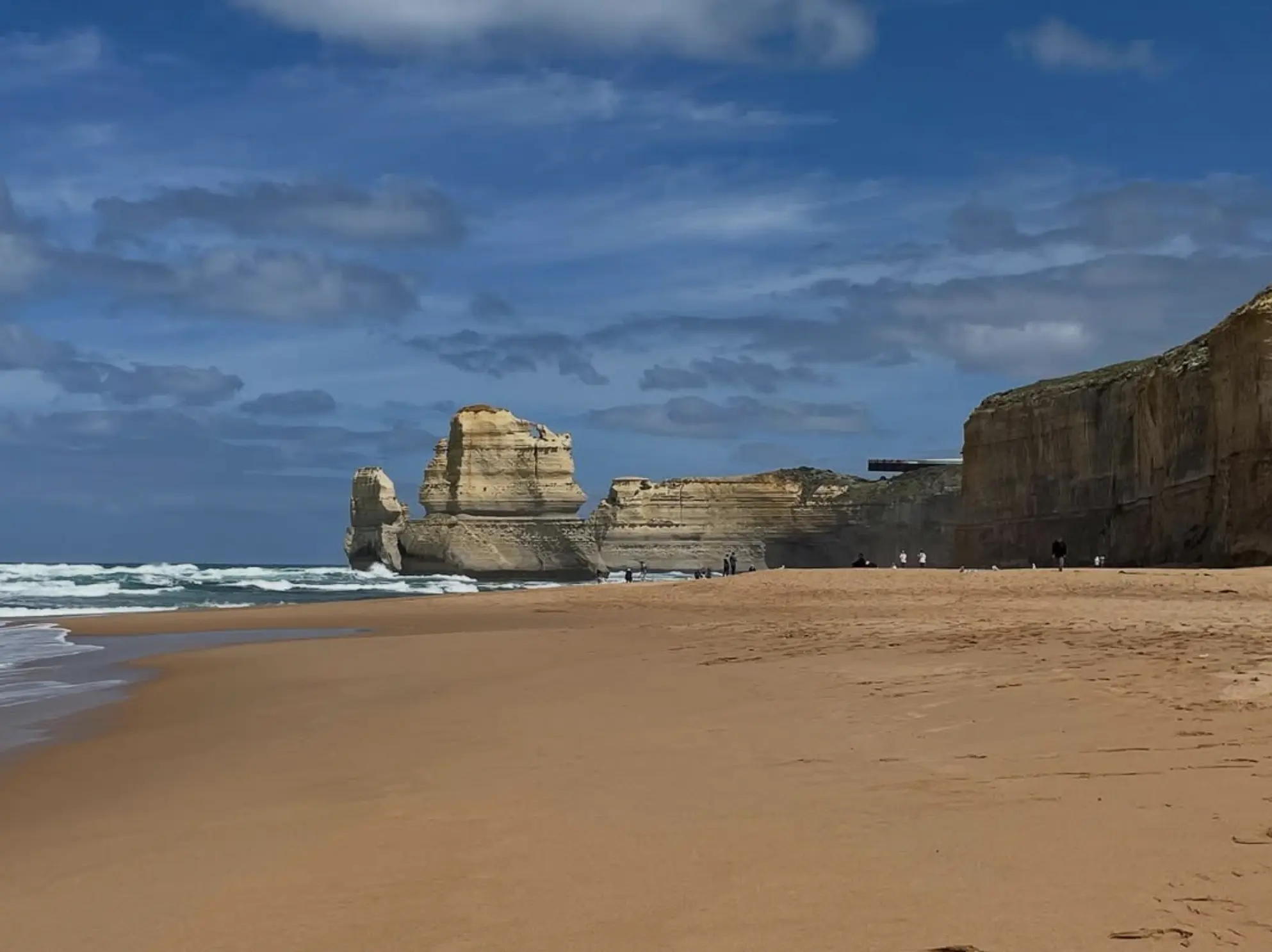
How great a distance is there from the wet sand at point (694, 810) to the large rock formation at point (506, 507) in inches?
2758

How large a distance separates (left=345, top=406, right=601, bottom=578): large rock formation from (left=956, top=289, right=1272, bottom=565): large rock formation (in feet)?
123

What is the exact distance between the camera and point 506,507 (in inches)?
3211

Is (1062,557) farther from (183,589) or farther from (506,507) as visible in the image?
(506,507)

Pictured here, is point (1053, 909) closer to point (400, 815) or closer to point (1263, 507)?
point (400, 815)

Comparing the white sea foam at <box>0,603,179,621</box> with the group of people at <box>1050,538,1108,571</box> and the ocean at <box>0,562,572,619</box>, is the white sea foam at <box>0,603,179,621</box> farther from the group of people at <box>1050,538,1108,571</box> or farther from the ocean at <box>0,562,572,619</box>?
the group of people at <box>1050,538,1108,571</box>

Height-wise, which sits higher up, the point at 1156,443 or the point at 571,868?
the point at 1156,443

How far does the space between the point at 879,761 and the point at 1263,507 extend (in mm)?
25200

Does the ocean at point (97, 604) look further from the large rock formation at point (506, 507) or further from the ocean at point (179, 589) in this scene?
the large rock formation at point (506, 507)

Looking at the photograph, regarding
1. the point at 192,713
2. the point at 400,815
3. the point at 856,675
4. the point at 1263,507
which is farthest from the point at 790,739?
the point at 1263,507

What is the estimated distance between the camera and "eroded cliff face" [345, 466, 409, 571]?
8850cm

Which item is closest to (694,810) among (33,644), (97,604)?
(33,644)

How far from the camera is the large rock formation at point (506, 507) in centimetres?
8050

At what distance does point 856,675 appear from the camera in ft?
28.4

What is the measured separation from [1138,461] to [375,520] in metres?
65.7
